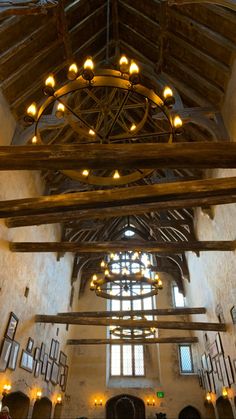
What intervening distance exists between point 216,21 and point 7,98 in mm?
5218

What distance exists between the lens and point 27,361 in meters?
9.43

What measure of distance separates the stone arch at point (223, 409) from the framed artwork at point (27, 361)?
273 inches

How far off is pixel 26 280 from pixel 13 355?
83.1 inches

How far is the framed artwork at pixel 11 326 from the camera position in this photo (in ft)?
26.7

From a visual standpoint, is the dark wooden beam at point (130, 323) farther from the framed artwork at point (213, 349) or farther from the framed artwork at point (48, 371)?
the framed artwork at point (48, 371)

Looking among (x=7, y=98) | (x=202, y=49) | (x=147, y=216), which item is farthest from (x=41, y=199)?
(x=147, y=216)

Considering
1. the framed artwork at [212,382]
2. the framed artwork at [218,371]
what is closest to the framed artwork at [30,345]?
the framed artwork at [218,371]

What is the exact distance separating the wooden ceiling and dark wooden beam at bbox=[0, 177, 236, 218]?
0.25 meters

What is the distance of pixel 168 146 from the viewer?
4273mm

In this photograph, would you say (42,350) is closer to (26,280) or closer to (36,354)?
(36,354)

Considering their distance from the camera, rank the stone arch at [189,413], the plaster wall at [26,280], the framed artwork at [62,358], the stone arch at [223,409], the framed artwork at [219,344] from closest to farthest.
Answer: the plaster wall at [26,280] → the framed artwork at [219,344] → the stone arch at [223,409] → the framed artwork at [62,358] → the stone arch at [189,413]

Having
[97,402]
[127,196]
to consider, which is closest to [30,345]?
[97,402]

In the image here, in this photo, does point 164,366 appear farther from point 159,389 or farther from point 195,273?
point 195,273

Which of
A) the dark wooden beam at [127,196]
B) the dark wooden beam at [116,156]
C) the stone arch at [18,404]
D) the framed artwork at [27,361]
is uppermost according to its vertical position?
the dark wooden beam at [127,196]
